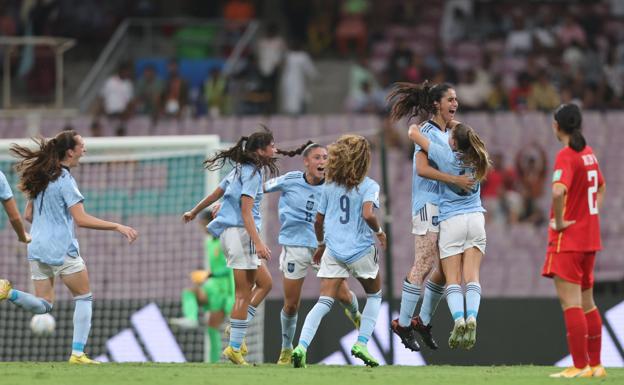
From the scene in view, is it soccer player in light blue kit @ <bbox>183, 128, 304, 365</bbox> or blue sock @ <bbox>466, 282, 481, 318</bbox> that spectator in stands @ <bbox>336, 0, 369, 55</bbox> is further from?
blue sock @ <bbox>466, 282, 481, 318</bbox>

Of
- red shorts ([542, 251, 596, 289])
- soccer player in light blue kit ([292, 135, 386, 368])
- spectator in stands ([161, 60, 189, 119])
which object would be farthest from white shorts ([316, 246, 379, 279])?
spectator in stands ([161, 60, 189, 119])

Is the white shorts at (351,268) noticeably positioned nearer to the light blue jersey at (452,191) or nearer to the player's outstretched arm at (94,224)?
the light blue jersey at (452,191)

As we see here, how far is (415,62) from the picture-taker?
24.1 metres

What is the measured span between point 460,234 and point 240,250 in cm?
194

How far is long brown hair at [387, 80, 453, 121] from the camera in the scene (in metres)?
12.0

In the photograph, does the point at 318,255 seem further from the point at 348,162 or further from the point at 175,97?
the point at 175,97

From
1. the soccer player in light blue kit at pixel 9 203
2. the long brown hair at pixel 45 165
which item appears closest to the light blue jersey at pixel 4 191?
the soccer player in light blue kit at pixel 9 203

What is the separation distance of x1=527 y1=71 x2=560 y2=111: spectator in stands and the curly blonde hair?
39.1ft

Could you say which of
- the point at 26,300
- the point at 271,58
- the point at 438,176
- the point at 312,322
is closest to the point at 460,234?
the point at 438,176

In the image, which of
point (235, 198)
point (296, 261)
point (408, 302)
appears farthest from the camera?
point (296, 261)

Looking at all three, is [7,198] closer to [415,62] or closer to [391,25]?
[415,62]

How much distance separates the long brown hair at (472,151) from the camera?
11.6 metres

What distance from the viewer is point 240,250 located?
12.2 meters

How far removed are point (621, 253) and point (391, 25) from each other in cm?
795
